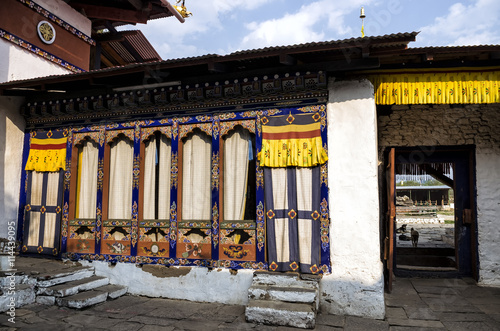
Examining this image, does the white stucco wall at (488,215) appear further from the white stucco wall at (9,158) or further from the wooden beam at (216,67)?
the white stucco wall at (9,158)

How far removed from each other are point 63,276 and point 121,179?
1.77 meters

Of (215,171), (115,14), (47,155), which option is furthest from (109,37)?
(215,171)

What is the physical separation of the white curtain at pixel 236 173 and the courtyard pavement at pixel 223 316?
1412mm

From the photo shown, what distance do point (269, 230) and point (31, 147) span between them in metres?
5.04

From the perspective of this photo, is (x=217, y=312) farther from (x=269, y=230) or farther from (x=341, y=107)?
(x=341, y=107)

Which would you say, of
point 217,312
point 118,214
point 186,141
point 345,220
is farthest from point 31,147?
point 345,220

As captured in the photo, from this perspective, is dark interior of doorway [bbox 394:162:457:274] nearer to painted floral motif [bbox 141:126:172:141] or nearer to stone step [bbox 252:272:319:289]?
stone step [bbox 252:272:319:289]

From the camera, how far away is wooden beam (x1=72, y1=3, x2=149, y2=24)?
8672mm

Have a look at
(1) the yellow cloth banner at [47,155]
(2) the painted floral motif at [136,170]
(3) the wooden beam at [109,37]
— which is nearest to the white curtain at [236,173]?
(2) the painted floral motif at [136,170]

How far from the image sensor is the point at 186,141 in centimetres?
566

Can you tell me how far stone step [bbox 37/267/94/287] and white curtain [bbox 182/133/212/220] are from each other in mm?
1938

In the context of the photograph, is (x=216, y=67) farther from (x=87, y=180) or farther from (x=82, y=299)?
(x=82, y=299)

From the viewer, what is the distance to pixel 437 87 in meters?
4.71

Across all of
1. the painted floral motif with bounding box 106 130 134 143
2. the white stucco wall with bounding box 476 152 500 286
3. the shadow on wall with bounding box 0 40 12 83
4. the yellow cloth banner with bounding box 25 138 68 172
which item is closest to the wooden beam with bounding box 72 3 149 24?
the shadow on wall with bounding box 0 40 12 83
